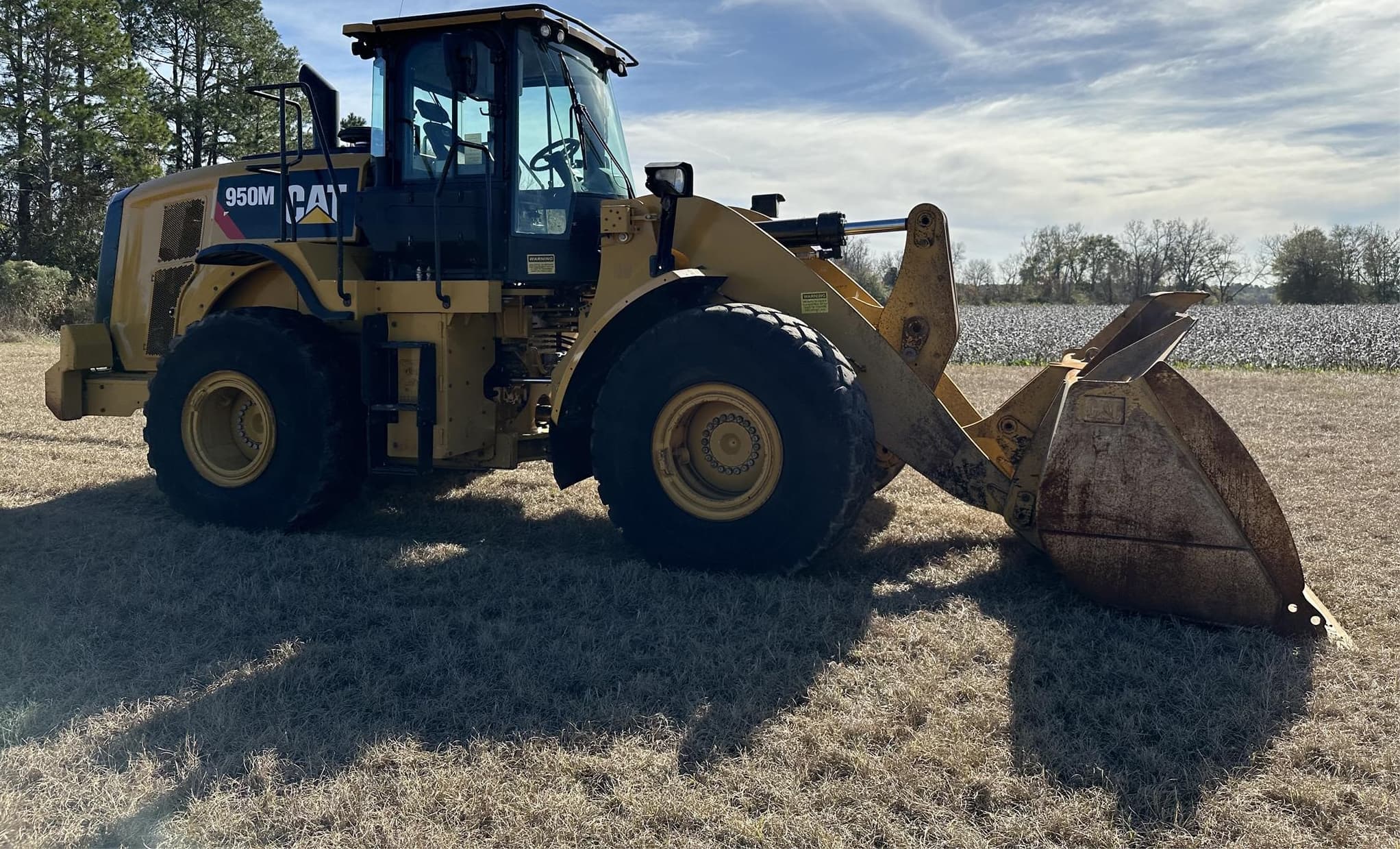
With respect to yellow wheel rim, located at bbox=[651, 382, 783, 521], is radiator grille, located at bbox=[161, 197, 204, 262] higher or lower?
higher

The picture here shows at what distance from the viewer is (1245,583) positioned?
4.16 metres

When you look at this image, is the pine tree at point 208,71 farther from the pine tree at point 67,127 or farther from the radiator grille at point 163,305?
the radiator grille at point 163,305

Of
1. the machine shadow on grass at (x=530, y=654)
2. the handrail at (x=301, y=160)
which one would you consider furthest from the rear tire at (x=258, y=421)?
the handrail at (x=301, y=160)

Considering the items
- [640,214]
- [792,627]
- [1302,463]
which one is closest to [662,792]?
[792,627]

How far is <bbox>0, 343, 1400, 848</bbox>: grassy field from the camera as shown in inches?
117

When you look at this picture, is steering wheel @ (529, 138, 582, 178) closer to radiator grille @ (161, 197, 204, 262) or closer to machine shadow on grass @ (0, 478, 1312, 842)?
machine shadow on grass @ (0, 478, 1312, 842)

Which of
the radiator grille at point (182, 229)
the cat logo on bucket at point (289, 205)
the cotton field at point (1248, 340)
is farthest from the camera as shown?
the cotton field at point (1248, 340)

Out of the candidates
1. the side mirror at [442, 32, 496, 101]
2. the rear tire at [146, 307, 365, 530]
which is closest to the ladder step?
the rear tire at [146, 307, 365, 530]

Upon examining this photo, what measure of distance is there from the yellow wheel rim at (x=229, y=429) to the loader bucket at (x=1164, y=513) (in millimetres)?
4388

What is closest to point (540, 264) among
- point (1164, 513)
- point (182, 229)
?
point (1164, 513)

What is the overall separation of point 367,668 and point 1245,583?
3.52 meters

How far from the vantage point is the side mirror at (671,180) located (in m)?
5.32

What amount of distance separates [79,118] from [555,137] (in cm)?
2721

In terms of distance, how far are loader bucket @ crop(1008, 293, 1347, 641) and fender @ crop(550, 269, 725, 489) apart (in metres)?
1.95
